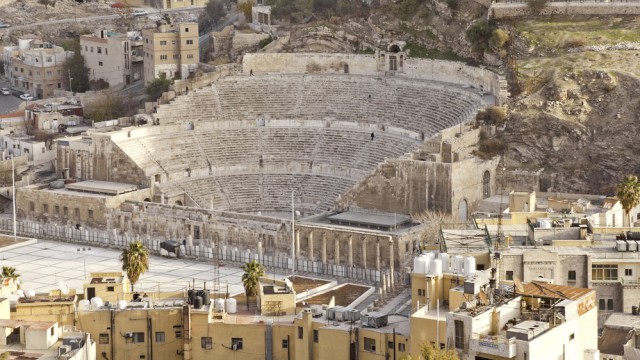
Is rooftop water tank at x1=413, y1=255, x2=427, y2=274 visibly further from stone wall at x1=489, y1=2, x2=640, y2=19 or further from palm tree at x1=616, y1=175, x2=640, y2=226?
stone wall at x1=489, y1=2, x2=640, y2=19

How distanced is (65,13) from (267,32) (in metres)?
29.3

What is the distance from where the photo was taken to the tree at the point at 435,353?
43969 millimetres

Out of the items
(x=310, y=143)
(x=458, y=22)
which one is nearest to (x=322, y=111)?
(x=310, y=143)

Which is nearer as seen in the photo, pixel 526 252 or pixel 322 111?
pixel 526 252

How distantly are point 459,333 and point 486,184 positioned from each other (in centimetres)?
A: 3802

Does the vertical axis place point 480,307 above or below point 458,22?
below

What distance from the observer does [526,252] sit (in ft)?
186

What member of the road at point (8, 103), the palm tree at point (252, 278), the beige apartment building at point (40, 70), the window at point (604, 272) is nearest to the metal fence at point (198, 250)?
the palm tree at point (252, 278)

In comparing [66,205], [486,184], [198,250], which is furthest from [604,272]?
[66,205]

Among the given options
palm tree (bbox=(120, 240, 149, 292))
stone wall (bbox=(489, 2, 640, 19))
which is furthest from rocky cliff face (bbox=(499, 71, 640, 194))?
palm tree (bbox=(120, 240, 149, 292))

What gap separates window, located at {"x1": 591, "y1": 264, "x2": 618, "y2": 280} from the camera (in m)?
55.9

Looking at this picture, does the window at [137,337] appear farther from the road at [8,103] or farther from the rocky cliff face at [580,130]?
the road at [8,103]

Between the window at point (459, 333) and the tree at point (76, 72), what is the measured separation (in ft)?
219

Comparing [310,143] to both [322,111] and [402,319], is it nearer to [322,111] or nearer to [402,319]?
[322,111]
